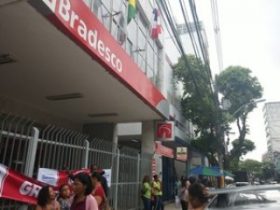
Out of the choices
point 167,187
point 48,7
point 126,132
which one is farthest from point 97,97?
point 167,187

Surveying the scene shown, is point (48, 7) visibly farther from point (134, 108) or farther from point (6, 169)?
point (134, 108)

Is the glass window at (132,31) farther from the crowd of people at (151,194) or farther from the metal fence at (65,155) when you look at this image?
the crowd of people at (151,194)

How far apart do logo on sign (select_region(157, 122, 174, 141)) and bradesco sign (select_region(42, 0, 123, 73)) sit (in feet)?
20.2

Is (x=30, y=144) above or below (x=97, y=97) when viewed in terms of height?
below

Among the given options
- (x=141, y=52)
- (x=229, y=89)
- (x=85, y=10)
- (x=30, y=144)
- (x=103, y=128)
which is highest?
(x=229, y=89)

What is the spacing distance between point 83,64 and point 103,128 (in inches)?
262

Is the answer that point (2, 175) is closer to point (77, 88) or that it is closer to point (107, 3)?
point (77, 88)

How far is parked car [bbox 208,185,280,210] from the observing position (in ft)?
19.0

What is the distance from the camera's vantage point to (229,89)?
2877 cm

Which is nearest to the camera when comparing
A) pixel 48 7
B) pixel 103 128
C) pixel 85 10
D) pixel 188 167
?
pixel 48 7

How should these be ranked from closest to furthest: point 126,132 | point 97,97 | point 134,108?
point 97,97 → point 134,108 → point 126,132

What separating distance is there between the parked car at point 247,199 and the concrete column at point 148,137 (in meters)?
8.02

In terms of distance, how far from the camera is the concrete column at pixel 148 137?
14.5 meters

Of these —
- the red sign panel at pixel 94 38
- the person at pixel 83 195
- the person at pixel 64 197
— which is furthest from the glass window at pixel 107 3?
the person at pixel 83 195
